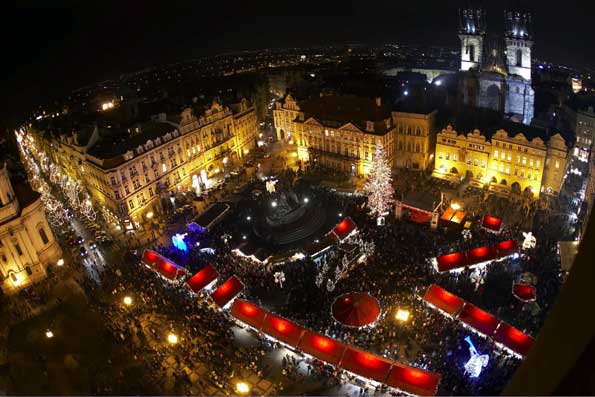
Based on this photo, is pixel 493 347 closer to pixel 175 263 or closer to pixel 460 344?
pixel 460 344

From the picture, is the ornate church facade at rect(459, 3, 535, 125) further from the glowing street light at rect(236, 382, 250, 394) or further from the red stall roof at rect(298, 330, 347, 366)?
the glowing street light at rect(236, 382, 250, 394)

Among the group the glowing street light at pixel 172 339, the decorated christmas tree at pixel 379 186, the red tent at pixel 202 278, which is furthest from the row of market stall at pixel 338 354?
the decorated christmas tree at pixel 379 186

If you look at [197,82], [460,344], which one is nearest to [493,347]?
[460,344]

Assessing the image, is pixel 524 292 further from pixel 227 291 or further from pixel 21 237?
pixel 21 237

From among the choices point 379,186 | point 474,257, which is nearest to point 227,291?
point 379,186

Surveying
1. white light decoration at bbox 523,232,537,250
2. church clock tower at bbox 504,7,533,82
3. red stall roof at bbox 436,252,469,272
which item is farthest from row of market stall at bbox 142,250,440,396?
church clock tower at bbox 504,7,533,82

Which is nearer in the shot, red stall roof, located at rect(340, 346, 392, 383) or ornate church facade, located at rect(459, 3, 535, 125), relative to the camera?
Result: red stall roof, located at rect(340, 346, 392, 383)
